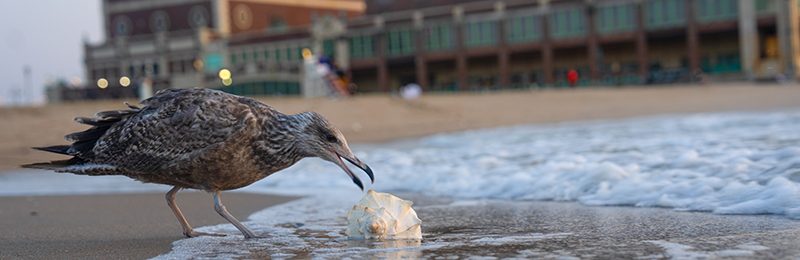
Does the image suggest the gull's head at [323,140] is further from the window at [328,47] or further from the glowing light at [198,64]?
the glowing light at [198,64]

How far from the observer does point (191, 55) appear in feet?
218

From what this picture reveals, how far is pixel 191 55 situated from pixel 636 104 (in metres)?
52.5

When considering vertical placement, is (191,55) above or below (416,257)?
above

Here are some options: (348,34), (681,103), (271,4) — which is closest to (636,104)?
(681,103)

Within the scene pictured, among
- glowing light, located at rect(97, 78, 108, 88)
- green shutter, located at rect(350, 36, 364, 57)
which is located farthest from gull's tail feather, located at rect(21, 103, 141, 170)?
glowing light, located at rect(97, 78, 108, 88)

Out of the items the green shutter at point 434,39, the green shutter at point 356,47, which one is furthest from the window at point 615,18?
the green shutter at point 356,47

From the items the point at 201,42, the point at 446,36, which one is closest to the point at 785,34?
the point at 446,36

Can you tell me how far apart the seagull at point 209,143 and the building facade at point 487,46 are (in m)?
41.1

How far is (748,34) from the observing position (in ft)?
145

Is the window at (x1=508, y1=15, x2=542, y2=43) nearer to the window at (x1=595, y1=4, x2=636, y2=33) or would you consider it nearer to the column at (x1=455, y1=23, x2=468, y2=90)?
the column at (x1=455, y1=23, x2=468, y2=90)

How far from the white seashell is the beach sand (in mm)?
1085

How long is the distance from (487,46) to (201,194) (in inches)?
1859

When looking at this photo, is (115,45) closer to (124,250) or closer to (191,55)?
(191,55)

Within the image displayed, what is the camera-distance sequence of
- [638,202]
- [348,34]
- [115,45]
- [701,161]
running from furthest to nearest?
1. [115,45]
2. [348,34]
3. [701,161]
4. [638,202]
